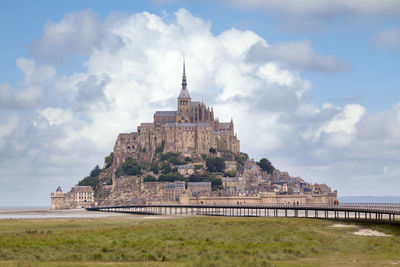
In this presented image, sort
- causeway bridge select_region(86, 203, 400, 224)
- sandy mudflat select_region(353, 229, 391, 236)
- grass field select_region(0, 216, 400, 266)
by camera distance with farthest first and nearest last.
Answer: causeway bridge select_region(86, 203, 400, 224) → sandy mudflat select_region(353, 229, 391, 236) → grass field select_region(0, 216, 400, 266)

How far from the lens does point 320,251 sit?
2045 inches

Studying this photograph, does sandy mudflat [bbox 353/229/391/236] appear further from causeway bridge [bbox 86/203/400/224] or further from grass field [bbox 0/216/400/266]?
causeway bridge [bbox 86/203/400/224]

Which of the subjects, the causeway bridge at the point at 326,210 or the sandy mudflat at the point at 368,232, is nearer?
the sandy mudflat at the point at 368,232

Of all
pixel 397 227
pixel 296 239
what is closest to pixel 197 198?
pixel 397 227

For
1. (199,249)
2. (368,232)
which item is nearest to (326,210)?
(368,232)

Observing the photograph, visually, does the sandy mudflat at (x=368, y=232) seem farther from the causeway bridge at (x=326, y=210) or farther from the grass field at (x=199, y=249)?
the causeway bridge at (x=326, y=210)

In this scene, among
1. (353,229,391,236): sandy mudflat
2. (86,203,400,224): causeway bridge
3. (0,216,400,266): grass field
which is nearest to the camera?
(0,216,400,266): grass field

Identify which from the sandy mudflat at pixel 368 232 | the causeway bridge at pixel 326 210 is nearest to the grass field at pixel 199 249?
the sandy mudflat at pixel 368 232

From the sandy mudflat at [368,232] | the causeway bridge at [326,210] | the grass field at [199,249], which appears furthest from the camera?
the causeway bridge at [326,210]

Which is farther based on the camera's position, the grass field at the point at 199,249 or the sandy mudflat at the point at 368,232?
the sandy mudflat at the point at 368,232

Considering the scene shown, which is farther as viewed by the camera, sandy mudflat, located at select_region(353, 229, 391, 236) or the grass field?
sandy mudflat, located at select_region(353, 229, 391, 236)

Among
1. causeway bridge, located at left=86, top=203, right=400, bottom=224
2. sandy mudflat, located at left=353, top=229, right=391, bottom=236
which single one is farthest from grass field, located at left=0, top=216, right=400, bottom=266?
causeway bridge, located at left=86, top=203, right=400, bottom=224

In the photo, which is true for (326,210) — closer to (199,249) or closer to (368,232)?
(368,232)

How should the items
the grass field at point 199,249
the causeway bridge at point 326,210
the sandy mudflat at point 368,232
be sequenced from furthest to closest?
the causeway bridge at point 326,210 < the sandy mudflat at point 368,232 < the grass field at point 199,249
